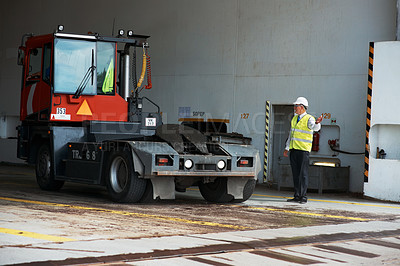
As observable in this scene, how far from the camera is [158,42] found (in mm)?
17938

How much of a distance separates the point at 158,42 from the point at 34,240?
1189 centimetres

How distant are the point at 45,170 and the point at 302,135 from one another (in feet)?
16.2

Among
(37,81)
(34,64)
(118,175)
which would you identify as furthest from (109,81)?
(118,175)

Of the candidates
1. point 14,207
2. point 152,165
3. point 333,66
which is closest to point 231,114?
point 333,66

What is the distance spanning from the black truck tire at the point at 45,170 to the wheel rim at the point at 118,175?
1930 mm

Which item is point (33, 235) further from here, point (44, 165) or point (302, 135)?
point (302, 135)

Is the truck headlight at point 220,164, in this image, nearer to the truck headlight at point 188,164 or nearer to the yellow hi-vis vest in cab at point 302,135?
the truck headlight at point 188,164

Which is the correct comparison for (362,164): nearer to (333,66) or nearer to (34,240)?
(333,66)

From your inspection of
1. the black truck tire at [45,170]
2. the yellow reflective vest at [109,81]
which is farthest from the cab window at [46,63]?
the black truck tire at [45,170]

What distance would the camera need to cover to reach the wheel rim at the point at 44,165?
1253 cm

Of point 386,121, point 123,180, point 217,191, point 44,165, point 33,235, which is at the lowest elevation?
point 33,235

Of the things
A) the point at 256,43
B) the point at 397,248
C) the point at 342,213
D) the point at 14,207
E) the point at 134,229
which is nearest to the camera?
the point at 397,248

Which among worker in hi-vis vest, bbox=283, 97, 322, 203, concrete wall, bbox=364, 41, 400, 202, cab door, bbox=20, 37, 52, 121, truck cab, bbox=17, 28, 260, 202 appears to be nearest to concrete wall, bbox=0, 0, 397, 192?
concrete wall, bbox=364, 41, 400, 202

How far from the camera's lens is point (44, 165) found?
12633 millimetres
